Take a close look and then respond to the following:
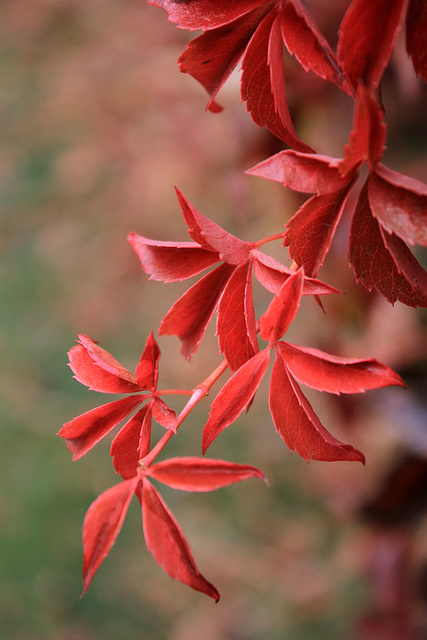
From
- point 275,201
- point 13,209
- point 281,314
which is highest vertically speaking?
point 281,314

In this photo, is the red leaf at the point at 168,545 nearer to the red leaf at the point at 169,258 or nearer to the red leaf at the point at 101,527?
the red leaf at the point at 101,527

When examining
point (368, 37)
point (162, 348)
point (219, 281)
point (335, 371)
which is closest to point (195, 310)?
point (219, 281)

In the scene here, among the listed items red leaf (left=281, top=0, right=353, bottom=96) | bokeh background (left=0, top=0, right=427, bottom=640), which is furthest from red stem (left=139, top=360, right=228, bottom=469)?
bokeh background (left=0, top=0, right=427, bottom=640)

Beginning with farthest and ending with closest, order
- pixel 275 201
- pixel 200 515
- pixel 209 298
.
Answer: pixel 275 201 → pixel 200 515 → pixel 209 298

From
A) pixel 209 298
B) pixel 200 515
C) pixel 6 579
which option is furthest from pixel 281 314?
pixel 6 579

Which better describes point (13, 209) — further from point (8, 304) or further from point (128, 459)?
point (128, 459)

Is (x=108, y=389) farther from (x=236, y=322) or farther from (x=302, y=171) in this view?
(x=302, y=171)

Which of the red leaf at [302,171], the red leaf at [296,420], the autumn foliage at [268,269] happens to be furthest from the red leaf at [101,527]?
the red leaf at [302,171]
